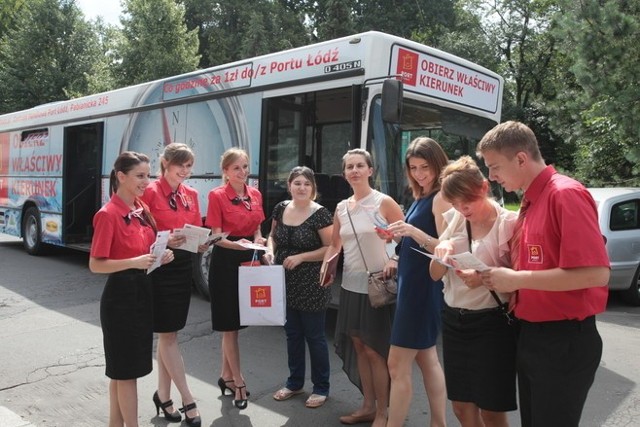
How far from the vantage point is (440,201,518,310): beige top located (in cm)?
236

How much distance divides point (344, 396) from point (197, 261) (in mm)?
3568

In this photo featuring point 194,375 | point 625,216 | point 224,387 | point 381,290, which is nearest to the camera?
point 381,290

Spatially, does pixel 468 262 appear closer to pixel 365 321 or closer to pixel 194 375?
pixel 365 321

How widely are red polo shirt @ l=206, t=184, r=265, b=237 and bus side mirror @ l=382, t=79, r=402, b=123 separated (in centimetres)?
171

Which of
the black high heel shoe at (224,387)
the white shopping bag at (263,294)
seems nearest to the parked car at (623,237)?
the white shopping bag at (263,294)

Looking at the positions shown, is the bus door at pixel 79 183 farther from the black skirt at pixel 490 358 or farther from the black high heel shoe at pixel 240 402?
the black skirt at pixel 490 358

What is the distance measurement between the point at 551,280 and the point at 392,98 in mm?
3417

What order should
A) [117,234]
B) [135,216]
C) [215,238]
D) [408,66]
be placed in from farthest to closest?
1. [408,66]
2. [215,238]
3. [135,216]
4. [117,234]

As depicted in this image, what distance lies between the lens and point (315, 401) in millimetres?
3949

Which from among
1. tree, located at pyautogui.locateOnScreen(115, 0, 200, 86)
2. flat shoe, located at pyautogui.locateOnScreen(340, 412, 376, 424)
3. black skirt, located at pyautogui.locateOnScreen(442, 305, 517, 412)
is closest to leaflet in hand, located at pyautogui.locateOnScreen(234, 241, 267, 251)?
flat shoe, located at pyautogui.locateOnScreen(340, 412, 376, 424)

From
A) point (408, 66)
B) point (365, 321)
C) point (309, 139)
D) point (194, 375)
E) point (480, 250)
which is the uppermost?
point (408, 66)

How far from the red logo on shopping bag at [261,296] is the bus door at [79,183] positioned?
7163 mm

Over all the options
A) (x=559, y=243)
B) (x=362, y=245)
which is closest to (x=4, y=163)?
(x=362, y=245)

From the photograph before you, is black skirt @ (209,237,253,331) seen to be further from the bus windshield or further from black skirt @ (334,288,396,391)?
the bus windshield
